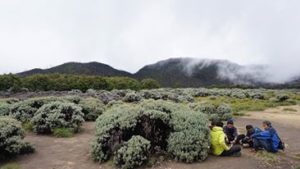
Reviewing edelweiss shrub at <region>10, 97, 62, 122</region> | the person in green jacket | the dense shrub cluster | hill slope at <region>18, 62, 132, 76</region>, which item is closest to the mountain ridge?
hill slope at <region>18, 62, 132, 76</region>

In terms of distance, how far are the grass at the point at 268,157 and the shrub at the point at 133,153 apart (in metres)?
3.28

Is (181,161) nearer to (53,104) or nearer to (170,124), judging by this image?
(170,124)

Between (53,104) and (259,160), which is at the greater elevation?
(53,104)

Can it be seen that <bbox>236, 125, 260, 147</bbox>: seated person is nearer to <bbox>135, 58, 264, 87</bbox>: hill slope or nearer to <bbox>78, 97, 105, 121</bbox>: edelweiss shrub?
<bbox>78, 97, 105, 121</bbox>: edelweiss shrub

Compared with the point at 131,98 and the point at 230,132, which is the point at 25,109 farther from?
the point at 131,98

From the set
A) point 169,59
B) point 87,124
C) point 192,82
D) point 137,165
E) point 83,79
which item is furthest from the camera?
point 169,59

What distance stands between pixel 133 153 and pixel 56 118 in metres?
6.23

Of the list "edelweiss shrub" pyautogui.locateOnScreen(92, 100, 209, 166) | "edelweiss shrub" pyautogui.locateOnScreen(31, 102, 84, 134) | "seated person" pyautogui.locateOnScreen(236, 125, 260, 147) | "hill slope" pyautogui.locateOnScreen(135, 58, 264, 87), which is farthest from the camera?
"hill slope" pyautogui.locateOnScreen(135, 58, 264, 87)

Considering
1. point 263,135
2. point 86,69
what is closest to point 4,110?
point 263,135

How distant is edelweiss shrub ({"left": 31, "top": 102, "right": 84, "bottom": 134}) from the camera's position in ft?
54.7

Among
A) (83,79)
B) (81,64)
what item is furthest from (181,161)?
(81,64)

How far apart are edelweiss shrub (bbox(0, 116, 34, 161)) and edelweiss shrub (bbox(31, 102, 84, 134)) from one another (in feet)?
9.08

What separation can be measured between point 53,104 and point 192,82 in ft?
355

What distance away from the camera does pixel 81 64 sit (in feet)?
430
